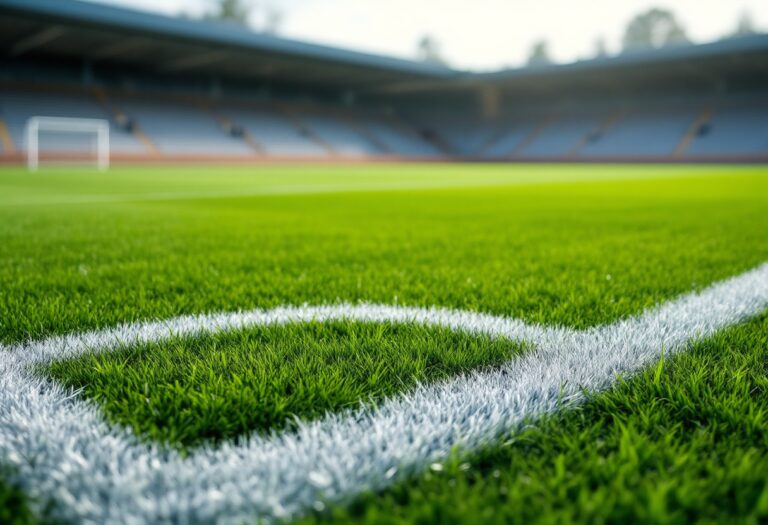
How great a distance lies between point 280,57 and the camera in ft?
90.9

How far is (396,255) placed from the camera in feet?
10.6

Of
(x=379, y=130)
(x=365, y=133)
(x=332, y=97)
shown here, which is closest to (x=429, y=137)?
(x=379, y=130)

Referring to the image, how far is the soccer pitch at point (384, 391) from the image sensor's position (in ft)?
2.68

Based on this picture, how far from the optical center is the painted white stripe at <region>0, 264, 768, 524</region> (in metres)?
0.80

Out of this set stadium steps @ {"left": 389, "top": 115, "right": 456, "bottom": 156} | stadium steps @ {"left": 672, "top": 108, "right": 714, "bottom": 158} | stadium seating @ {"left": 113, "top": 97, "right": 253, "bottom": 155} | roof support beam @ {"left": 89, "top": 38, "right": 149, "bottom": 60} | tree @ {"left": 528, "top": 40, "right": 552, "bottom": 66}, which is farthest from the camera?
tree @ {"left": 528, "top": 40, "right": 552, "bottom": 66}

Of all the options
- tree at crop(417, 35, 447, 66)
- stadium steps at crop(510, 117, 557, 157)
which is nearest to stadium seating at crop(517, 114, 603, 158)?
stadium steps at crop(510, 117, 557, 157)

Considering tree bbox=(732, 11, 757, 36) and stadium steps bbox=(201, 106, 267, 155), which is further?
tree bbox=(732, 11, 757, 36)

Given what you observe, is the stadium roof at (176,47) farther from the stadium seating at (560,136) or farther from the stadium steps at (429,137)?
the stadium seating at (560,136)

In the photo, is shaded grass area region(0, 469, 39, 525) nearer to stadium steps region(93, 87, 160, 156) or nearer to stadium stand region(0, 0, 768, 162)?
stadium stand region(0, 0, 768, 162)

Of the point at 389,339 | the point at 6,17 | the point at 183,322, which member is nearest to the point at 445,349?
the point at 389,339

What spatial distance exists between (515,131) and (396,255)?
118 ft

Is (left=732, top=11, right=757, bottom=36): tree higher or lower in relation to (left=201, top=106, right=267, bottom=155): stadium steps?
higher

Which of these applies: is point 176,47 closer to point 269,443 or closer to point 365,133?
point 365,133

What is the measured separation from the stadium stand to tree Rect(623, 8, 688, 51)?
33.0 metres
